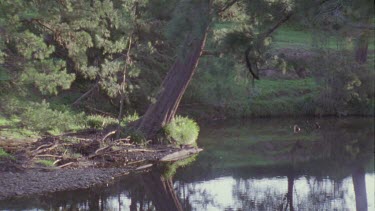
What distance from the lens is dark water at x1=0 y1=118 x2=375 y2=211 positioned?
51.8ft

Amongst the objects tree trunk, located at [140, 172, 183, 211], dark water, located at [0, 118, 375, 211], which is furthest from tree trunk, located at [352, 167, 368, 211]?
tree trunk, located at [140, 172, 183, 211]

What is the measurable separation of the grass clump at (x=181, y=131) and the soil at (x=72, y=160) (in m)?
0.55

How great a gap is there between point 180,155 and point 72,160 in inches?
176

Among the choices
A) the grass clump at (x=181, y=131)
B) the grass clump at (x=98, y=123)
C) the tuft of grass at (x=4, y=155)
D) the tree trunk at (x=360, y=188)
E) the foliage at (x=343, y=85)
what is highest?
the foliage at (x=343, y=85)

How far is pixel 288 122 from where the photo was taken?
3362cm

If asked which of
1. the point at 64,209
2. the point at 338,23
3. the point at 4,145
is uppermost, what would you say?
the point at 338,23

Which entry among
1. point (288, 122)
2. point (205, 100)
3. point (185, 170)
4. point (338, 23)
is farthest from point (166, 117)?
point (338, 23)

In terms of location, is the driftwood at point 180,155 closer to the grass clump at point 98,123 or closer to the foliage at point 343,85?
the grass clump at point 98,123

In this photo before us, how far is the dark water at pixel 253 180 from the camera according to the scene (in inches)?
622

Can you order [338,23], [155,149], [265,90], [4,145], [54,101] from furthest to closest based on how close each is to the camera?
[265,90] < [54,101] < [155,149] < [4,145] < [338,23]

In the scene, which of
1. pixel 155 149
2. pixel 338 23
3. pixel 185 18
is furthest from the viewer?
pixel 155 149

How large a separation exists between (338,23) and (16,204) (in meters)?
7.90

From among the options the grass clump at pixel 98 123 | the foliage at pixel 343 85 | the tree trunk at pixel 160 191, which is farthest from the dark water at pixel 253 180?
the foliage at pixel 343 85

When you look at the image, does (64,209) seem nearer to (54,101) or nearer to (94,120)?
(94,120)
